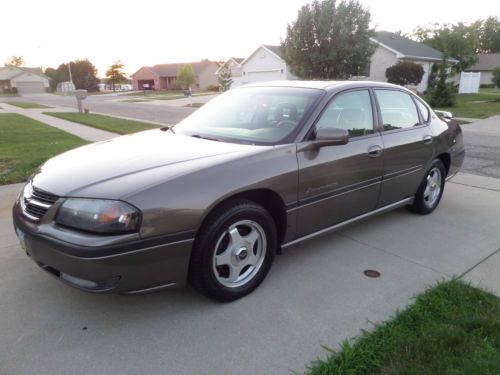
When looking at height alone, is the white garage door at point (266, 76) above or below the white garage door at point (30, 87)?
above

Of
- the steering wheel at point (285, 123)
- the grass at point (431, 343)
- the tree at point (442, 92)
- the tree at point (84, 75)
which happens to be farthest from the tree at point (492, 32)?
the grass at point (431, 343)

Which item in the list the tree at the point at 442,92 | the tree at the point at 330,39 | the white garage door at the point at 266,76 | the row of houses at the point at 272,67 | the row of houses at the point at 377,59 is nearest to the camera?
the tree at the point at 442,92

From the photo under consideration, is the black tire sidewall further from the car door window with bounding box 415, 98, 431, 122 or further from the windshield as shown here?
the windshield

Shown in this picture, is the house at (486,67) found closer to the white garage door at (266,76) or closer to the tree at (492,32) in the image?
the tree at (492,32)

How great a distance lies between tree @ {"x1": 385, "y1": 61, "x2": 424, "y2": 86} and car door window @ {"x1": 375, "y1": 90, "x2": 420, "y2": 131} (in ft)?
86.1

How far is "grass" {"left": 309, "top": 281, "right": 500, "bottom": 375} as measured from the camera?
2.27 metres

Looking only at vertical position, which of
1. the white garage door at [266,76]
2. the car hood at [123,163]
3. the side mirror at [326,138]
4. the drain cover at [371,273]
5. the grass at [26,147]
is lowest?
the drain cover at [371,273]

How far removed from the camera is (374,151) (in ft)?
12.3

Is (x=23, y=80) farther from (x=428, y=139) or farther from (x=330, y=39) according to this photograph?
(x=428, y=139)

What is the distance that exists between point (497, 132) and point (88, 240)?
43.9 ft

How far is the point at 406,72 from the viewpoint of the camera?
1124 inches

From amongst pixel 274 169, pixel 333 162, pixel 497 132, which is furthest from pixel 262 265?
pixel 497 132

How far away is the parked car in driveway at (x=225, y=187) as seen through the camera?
2.40 meters

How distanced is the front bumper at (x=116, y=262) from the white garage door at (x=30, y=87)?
86293mm
